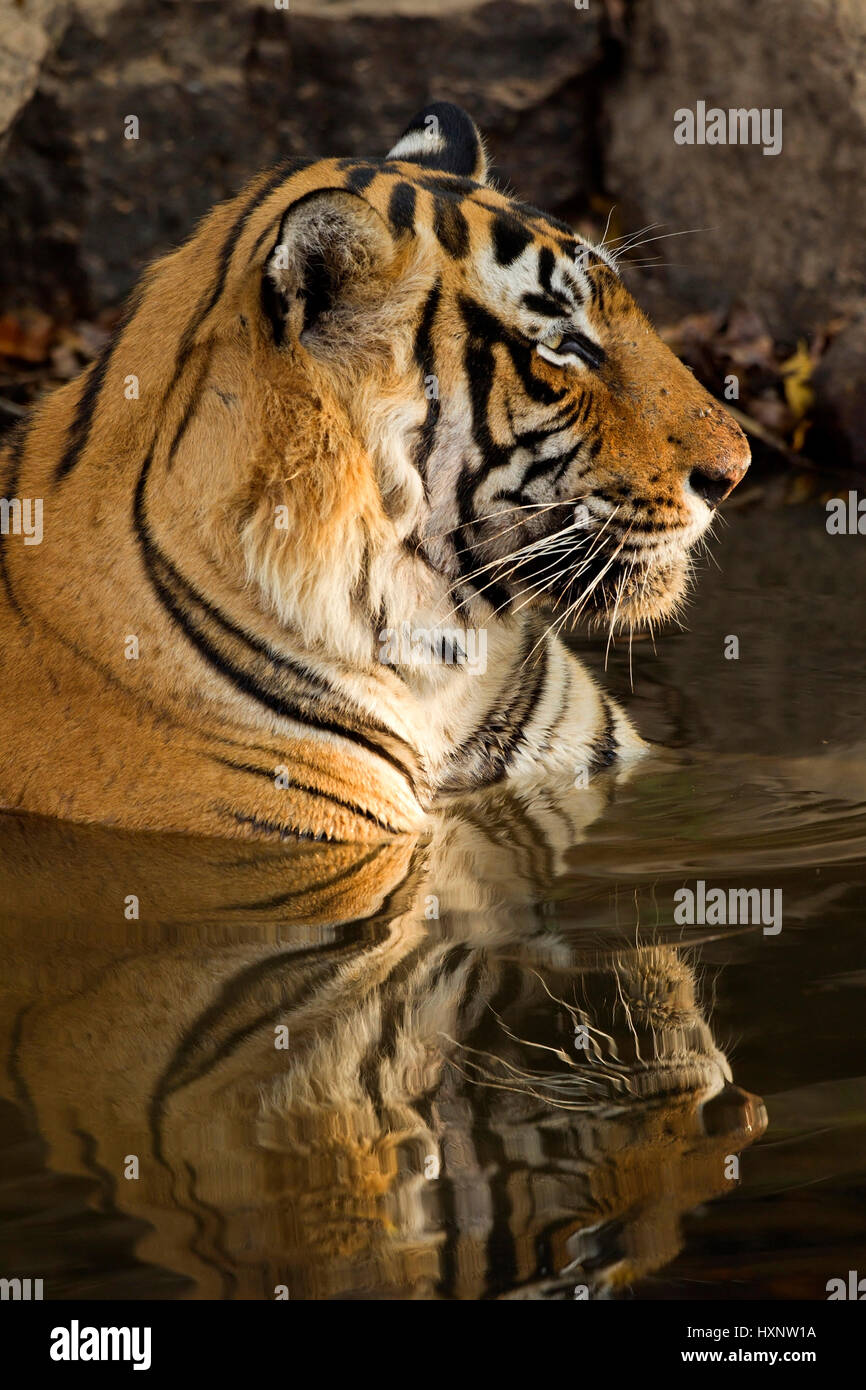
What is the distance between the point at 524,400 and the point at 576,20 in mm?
5061

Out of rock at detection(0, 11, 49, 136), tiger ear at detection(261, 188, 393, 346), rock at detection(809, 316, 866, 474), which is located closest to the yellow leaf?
rock at detection(809, 316, 866, 474)

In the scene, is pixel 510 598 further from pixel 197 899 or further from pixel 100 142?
pixel 100 142

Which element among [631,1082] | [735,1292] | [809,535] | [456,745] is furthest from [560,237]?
[809,535]

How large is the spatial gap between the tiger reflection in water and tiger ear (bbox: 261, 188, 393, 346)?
3.08 ft

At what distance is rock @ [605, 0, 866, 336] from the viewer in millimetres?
6879

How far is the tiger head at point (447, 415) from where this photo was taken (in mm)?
2689

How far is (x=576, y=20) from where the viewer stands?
7246 mm

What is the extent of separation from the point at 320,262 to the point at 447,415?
0.38 metres

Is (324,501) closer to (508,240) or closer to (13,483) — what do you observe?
(508,240)

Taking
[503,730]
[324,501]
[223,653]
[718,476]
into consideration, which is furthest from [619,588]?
[223,653]

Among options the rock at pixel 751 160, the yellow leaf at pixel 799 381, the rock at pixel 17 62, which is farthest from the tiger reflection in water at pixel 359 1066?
the rock at pixel 751 160

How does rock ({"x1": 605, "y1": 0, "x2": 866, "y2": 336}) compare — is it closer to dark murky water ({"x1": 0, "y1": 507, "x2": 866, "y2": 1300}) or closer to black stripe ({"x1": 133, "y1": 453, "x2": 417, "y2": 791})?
dark murky water ({"x1": 0, "y1": 507, "x2": 866, "y2": 1300})

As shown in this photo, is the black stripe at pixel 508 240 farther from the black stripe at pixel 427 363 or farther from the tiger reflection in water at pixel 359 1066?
the tiger reflection in water at pixel 359 1066

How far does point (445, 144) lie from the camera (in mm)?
3334
